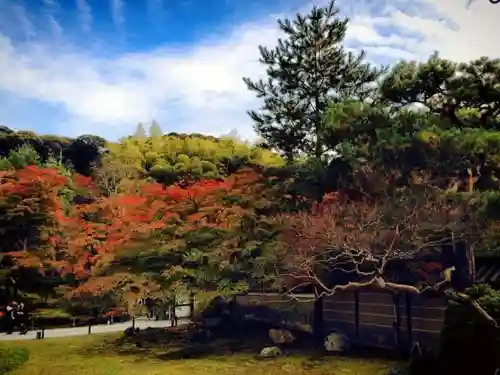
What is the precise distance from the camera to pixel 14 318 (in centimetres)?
878

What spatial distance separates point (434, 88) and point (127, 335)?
6963 mm

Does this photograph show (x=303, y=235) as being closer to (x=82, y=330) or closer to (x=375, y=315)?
(x=375, y=315)

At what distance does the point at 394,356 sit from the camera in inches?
248

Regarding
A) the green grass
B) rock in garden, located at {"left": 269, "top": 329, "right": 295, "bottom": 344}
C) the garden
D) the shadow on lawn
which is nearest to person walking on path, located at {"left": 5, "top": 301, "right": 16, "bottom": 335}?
the garden

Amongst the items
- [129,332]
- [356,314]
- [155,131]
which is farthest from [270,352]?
[155,131]

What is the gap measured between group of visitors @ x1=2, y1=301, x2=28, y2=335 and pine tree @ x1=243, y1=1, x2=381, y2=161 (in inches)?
236

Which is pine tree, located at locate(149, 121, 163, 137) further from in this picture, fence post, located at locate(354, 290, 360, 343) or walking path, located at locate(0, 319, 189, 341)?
fence post, located at locate(354, 290, 360, 343)

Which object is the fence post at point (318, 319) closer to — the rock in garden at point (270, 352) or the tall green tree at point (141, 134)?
the rock in garden at point (270, 352)

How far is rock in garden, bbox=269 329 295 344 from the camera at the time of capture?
775 centimetres

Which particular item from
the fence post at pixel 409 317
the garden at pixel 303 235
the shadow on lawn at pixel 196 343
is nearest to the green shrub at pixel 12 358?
the garden at pixel 303 235

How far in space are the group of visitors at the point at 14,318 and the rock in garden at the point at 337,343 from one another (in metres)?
5.74

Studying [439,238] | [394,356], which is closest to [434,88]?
[439,238]

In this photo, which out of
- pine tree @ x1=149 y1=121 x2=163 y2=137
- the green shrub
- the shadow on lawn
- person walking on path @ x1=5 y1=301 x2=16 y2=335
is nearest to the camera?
the green shrub

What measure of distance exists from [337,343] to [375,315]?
0.72 m
